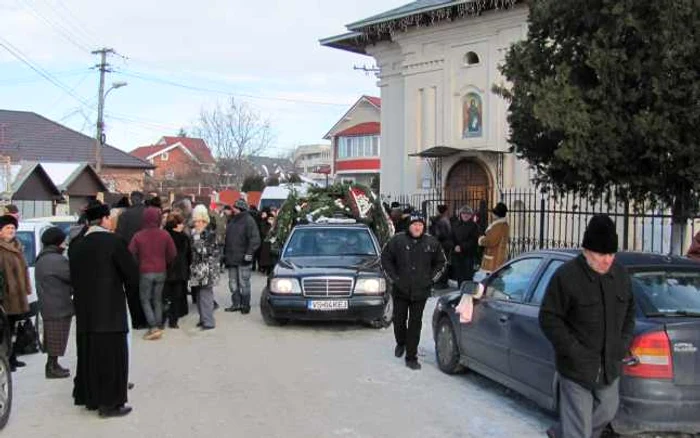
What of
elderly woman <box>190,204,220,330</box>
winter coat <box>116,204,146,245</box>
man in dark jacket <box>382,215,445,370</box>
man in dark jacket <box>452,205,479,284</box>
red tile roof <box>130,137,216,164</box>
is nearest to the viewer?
man in dark jacket <box>382,215,445,370</box>

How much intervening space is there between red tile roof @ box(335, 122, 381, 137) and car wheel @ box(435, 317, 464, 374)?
4996 cm

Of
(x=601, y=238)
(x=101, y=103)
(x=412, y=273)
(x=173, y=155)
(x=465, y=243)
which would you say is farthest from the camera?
(x=173, y=155)

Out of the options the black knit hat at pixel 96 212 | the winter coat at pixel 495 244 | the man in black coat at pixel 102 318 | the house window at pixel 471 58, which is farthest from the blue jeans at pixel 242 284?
the house window at pixel 471 58

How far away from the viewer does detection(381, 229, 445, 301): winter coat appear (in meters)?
8.48

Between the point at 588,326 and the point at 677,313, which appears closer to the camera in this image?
the point at 588,326

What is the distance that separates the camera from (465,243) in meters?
14.2

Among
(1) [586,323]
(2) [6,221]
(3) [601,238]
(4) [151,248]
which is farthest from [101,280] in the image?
(3) [601,238]

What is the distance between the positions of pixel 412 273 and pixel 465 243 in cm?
587

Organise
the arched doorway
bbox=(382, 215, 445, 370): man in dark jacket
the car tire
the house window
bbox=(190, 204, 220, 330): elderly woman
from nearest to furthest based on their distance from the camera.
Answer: bbox=(382, 215, 445, 370): man in dark jacket < the car tire < bbox=(190, 204, 220, 330): elderly woman < the arched doorway < the house window

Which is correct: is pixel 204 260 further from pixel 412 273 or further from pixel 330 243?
pixel 412 273

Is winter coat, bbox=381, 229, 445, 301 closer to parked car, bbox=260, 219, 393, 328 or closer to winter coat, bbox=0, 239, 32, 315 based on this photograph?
parked car, bbox=260, 219, 393, 328

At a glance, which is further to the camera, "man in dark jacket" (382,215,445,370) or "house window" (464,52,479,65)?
"house window" (464,52,479,65)

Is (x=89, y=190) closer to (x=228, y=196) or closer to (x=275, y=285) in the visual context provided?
(x=228, y=196)

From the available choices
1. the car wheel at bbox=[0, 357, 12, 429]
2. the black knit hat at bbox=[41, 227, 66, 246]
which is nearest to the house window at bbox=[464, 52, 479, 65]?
the black knit hat at bbox=[41, 227, 66, 246]
